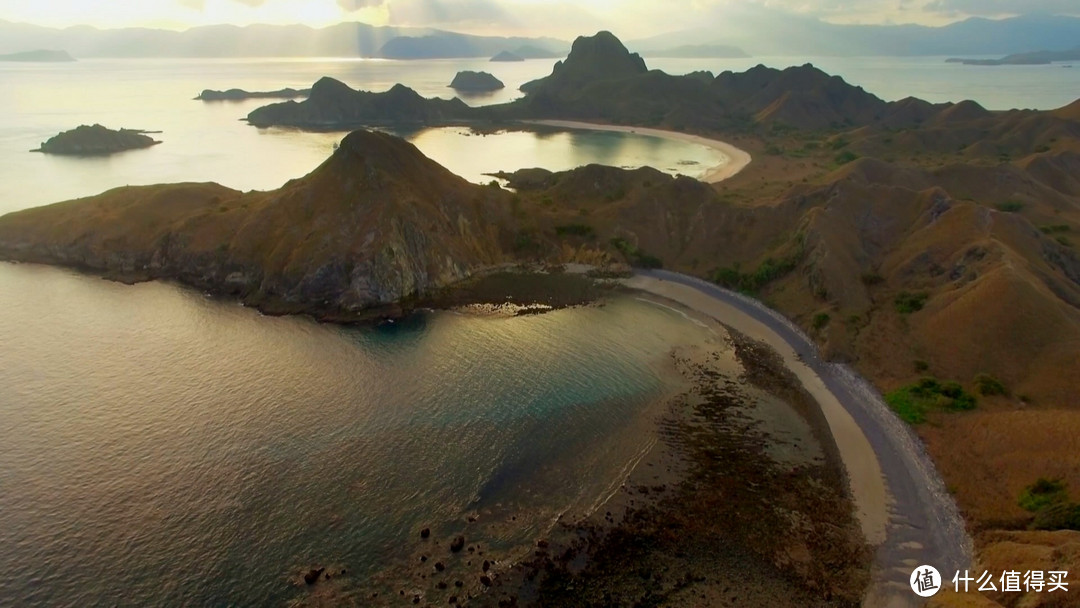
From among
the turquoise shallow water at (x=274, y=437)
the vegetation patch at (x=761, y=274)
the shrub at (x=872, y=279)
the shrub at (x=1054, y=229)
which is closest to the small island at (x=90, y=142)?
the turquoise shallow water at (x=274, y=437)

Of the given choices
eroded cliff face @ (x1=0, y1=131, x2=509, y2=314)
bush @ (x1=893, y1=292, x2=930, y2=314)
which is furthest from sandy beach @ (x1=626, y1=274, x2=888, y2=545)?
eroded cliff face @ (x1=0, y1=131, x2=509, y2=314)

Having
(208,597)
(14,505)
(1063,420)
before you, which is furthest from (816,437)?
(14,505)

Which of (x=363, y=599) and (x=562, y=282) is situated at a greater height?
(x=562, y=282)

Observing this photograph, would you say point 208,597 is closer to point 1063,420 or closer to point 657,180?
point 1063,420

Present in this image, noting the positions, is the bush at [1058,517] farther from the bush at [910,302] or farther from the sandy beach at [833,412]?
the bush at [910,302]

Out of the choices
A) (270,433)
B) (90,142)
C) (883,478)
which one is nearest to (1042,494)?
(883,478)

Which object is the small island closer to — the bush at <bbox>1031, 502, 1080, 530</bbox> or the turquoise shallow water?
the turquoise shallow water

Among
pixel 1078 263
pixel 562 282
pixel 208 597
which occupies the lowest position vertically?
pixel 208 597
